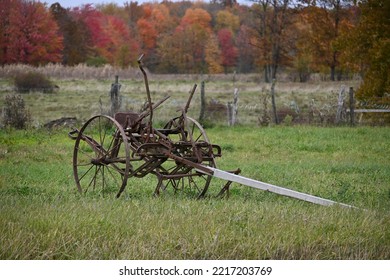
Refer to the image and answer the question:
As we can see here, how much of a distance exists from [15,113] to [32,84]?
85 cm

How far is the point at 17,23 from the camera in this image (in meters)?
8.30

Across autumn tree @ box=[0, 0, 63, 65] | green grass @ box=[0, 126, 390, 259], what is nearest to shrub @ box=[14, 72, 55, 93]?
autumn tree @ box=[0, 0, 63, 65]

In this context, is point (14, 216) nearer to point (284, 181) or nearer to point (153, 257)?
point (153, 257)

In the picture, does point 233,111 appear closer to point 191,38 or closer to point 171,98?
point 171,98

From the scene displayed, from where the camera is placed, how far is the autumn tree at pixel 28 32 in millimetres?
8281

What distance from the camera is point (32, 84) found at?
1307 centimetres

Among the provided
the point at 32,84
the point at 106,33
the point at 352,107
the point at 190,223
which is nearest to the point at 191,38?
the point at 106,33

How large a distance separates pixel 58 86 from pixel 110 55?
10.1 feet

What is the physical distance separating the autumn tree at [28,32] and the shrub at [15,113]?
459 centimetres

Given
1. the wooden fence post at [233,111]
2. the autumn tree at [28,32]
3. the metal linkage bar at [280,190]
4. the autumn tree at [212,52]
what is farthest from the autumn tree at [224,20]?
the wooden fence post at [233,111]

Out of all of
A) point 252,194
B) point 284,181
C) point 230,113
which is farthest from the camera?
point 230,113

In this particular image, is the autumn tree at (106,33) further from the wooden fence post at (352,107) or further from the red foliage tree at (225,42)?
the wooden fence post at (352,107)

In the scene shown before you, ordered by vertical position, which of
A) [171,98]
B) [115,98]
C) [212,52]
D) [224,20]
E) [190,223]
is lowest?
[171,98]
